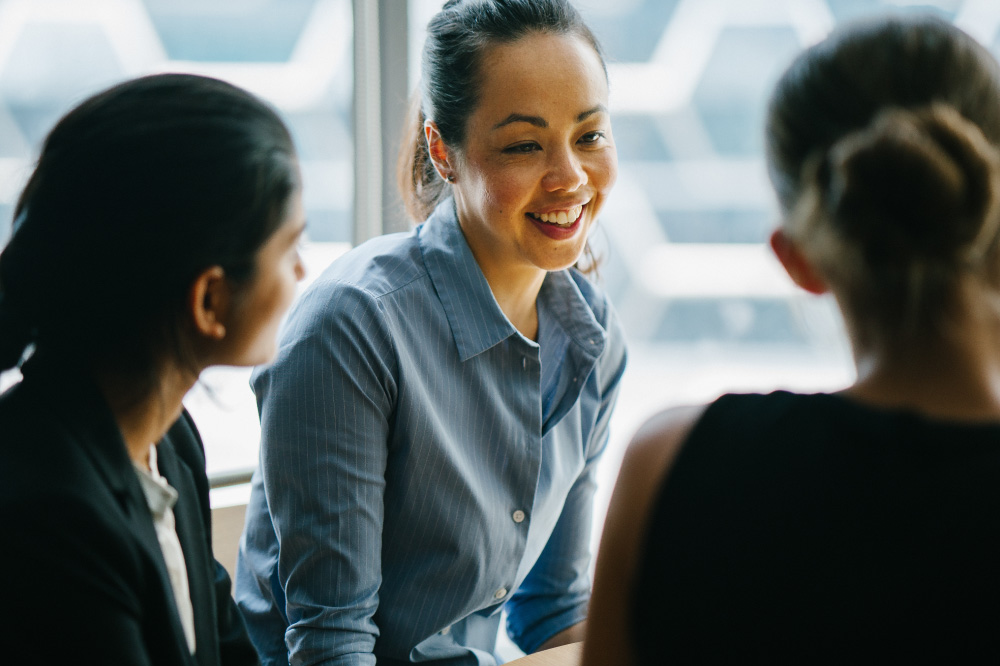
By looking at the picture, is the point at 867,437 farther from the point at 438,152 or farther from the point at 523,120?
the point at 438,152

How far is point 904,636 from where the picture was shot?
1.97 feet

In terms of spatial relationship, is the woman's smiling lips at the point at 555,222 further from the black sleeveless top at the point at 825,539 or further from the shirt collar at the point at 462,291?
the black sleeveless top at the point at 825,539

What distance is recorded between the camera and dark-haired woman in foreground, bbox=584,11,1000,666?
23.7 inches

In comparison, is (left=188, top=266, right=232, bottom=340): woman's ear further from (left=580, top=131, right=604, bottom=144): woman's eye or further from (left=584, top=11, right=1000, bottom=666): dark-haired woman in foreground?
(left=580, top=131, right=604, bottom=144): woman's eye

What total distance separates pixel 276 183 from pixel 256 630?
764 mm

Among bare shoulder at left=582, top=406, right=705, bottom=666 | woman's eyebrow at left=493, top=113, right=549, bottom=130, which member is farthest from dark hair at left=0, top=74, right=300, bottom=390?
woman's eyebrow at left=493, top=113, right=549, bottom=130

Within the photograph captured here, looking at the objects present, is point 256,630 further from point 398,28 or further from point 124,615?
point 398,28

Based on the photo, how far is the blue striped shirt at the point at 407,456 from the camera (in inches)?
45.6

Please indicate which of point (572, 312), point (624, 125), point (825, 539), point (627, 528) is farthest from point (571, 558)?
point (624, 125)

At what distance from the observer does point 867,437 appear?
0.63 m

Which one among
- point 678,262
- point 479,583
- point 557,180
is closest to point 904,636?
point 479,583

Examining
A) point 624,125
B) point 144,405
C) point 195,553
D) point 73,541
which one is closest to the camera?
point 73,541

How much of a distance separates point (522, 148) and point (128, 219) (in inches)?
27.2

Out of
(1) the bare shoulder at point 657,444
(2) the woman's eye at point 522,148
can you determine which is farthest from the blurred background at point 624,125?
(2) the woman's eye at point 522,148
